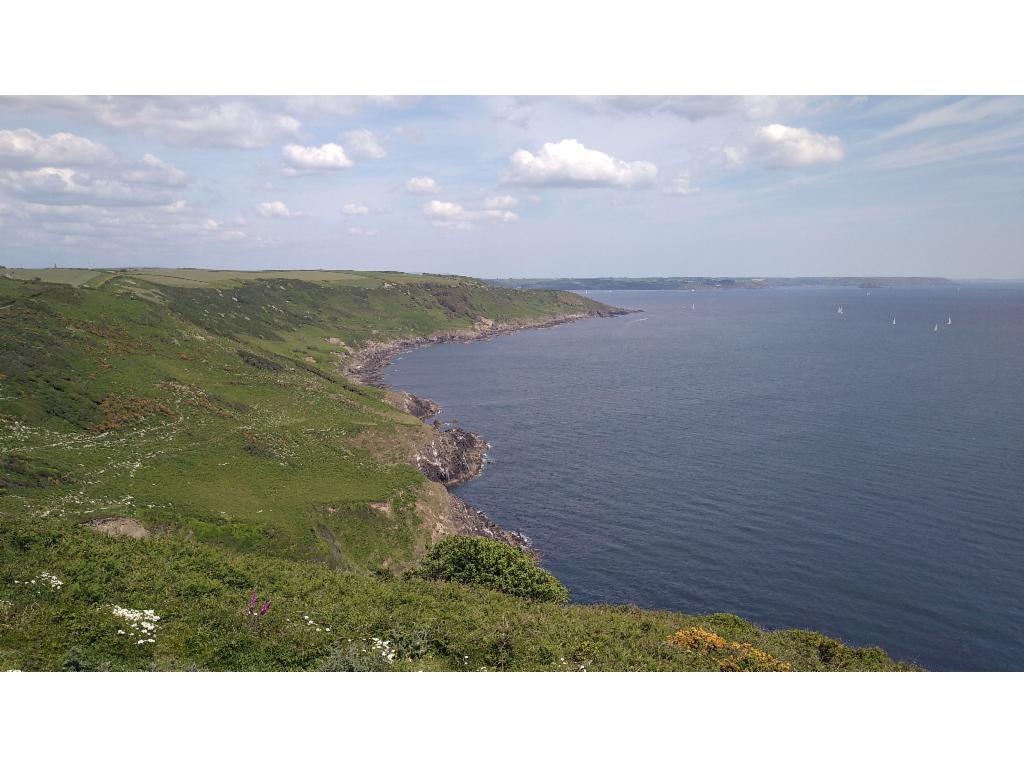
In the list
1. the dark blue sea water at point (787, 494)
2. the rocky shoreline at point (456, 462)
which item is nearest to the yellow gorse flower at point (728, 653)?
the dark blue sea water at point (787, 494)

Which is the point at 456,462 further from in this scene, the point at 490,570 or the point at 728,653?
the point at 728,653

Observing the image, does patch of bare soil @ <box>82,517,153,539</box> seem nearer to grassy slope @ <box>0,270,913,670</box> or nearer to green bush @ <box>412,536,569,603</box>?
grassy slope @ <box>0,270,913,670</box>

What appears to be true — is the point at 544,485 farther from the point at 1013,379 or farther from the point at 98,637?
the point at 1013,379

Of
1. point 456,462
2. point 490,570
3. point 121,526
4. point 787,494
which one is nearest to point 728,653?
point 490,570

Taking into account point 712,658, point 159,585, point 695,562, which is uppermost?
point 159,585

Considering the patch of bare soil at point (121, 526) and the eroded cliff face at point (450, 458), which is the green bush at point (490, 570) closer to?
the patch of bare soil at point (121, 526)

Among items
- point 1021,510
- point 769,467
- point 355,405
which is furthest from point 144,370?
point 1021,510
